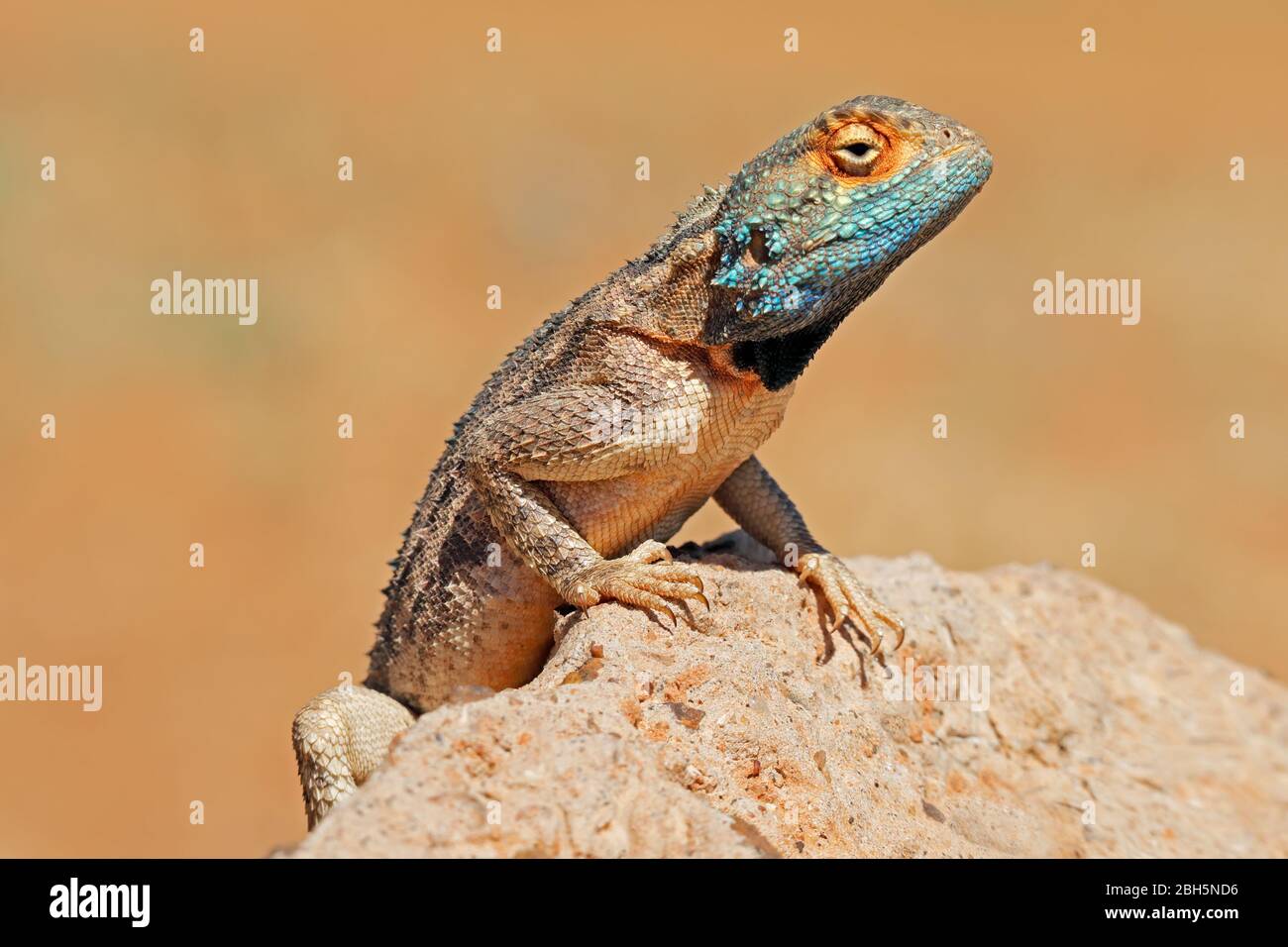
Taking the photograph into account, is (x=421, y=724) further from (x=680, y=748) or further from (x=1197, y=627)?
(x=1197, y=627)

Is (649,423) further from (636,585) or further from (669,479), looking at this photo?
(636,585)

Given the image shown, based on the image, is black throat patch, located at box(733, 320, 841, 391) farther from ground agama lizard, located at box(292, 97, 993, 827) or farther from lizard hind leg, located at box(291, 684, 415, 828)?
lizard hind leg, located at box(291, 684, 415, 828)

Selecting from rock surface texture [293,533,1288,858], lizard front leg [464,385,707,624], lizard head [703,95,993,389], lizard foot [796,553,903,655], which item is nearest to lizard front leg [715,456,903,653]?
lizard foot [796,553,903,655]

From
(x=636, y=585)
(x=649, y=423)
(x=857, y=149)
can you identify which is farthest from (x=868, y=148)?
(x=636, y=585)

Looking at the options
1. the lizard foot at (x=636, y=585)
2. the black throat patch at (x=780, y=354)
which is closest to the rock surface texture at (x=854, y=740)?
the lizard foot at (x=636, y=585)

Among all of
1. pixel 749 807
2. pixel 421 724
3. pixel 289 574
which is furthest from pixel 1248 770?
pixel 289 574

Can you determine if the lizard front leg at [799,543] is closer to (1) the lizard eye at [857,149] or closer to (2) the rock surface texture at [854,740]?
(2) the rock surface texture at [854,740]
